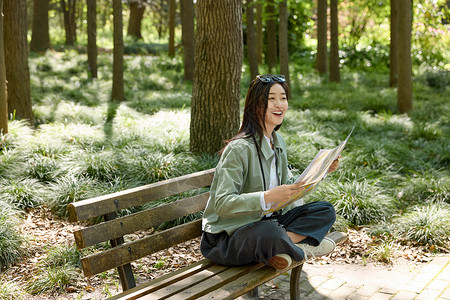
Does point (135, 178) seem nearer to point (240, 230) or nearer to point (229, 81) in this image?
point (229, 81)

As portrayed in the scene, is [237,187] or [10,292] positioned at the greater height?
[237,187]

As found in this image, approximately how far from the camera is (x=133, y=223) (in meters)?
3.20

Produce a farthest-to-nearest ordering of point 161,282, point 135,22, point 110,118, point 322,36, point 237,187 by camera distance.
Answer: point 135,22 → point 322,36 → point 110,118 → point 237,187 → point 161,282

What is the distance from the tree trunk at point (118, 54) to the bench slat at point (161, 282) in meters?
9.37

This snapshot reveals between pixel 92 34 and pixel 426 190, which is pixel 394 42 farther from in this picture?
pixel 426 190

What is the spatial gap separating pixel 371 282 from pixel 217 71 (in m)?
3.23

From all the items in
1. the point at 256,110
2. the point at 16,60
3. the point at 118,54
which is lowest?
the point at 256,110

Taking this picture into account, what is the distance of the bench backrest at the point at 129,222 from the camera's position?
2.90m

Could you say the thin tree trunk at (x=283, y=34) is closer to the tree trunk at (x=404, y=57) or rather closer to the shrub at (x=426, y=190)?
the tree trunk at (x=404, y=57)

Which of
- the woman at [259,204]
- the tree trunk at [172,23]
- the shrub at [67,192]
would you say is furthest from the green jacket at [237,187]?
the tree trunk at [172,23]

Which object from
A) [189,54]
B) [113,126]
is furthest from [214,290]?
[189,54]

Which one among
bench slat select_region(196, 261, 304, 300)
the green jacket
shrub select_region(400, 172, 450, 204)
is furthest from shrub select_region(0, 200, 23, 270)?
shrub select_region(400, 172, 450, 204)

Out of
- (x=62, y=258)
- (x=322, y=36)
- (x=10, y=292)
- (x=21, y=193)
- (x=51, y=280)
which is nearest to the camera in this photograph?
(x=10, y=292)

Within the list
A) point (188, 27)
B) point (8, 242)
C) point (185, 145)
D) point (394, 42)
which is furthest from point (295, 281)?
point (394, 42)
